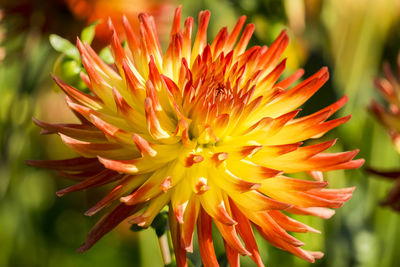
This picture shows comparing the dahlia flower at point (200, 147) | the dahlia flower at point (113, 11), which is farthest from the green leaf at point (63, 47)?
the dahlia flower at point (113, 11)

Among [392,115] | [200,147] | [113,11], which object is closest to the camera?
[200,147]

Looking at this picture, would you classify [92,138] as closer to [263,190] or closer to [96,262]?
[263,190]

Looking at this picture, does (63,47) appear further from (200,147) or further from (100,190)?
(100,190)

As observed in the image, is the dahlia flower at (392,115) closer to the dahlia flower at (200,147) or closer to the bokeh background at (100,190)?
the bokeh background at (100,190)

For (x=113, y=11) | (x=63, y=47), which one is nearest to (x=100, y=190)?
(x=113, y=11)

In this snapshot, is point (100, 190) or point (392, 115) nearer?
point (392, 115)


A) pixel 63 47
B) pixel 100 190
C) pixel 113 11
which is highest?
pixel 113 11

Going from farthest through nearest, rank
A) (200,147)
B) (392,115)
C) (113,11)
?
(113,11) → (392,115) → (200,147)
